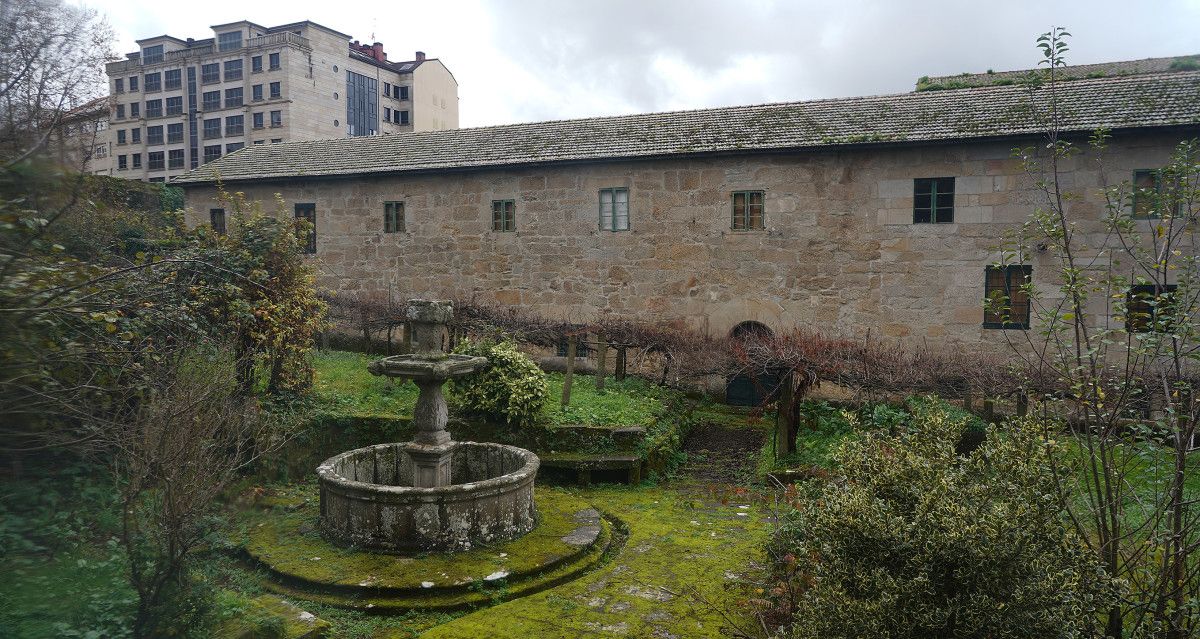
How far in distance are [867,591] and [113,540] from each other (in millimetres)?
4996

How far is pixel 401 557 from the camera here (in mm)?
6699

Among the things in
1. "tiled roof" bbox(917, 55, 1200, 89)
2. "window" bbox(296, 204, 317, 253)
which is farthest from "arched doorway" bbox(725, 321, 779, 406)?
"window" bbox(296, 204, 317, 253)

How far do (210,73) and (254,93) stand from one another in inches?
172

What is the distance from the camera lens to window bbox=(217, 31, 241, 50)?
1766 inches

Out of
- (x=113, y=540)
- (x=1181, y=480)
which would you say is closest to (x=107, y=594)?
(x=113, y=540)

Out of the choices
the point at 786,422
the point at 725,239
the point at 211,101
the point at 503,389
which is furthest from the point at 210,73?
the point at 786,422

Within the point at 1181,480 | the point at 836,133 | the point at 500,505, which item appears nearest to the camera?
the point at 1181,480

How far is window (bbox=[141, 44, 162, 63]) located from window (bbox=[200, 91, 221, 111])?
4.93 m

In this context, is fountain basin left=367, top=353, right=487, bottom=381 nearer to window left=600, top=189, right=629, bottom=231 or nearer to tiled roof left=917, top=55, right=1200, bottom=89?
window left=600, top=189, right=629, bottom=231

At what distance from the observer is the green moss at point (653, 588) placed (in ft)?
18.6

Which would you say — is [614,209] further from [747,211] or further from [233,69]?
[233,69]

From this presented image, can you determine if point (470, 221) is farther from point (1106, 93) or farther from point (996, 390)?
point (1106, 93)

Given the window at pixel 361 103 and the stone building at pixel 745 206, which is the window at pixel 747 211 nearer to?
the stone building at pixel 745 206

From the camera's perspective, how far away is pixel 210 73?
45.8 meters
